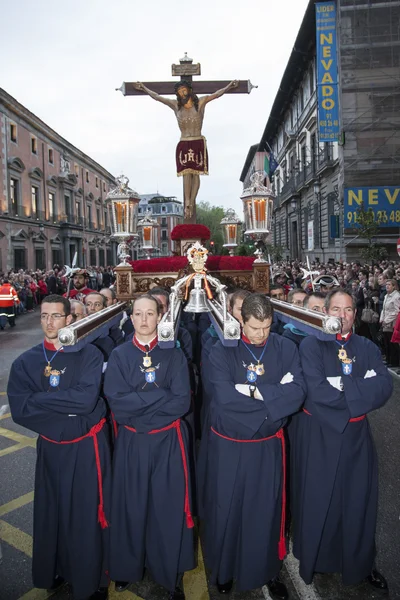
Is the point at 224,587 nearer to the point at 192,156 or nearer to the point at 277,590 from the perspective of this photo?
Answer: the point at 277,590

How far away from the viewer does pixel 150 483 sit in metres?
3.02

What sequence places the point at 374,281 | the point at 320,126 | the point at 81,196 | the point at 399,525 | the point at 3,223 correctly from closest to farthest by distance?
1. the point at 399,525
2. the point at 374,281
3. the point at 320,126
4. the point at 3,223
5. the point at 81,196

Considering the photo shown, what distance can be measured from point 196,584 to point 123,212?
16.3 feet

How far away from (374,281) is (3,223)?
26.3 meters

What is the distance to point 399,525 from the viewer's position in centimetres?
386

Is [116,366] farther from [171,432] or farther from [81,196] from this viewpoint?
[81,196]

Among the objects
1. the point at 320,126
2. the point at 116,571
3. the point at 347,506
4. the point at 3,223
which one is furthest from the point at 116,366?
the point at 3,223

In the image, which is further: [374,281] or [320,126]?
[320,126]

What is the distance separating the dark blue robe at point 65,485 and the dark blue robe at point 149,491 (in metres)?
0.15

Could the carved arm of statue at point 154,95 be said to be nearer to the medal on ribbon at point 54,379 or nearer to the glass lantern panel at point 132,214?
the glass lantern panel at point 132,214

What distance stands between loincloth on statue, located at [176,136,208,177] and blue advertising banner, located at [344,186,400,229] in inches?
502

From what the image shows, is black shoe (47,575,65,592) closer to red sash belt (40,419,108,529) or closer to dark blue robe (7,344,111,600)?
dark blue robe (7,344,111,600)

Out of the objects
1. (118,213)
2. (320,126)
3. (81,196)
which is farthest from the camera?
(81,196)

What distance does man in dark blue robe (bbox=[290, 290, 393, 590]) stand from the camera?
3.01 meters
